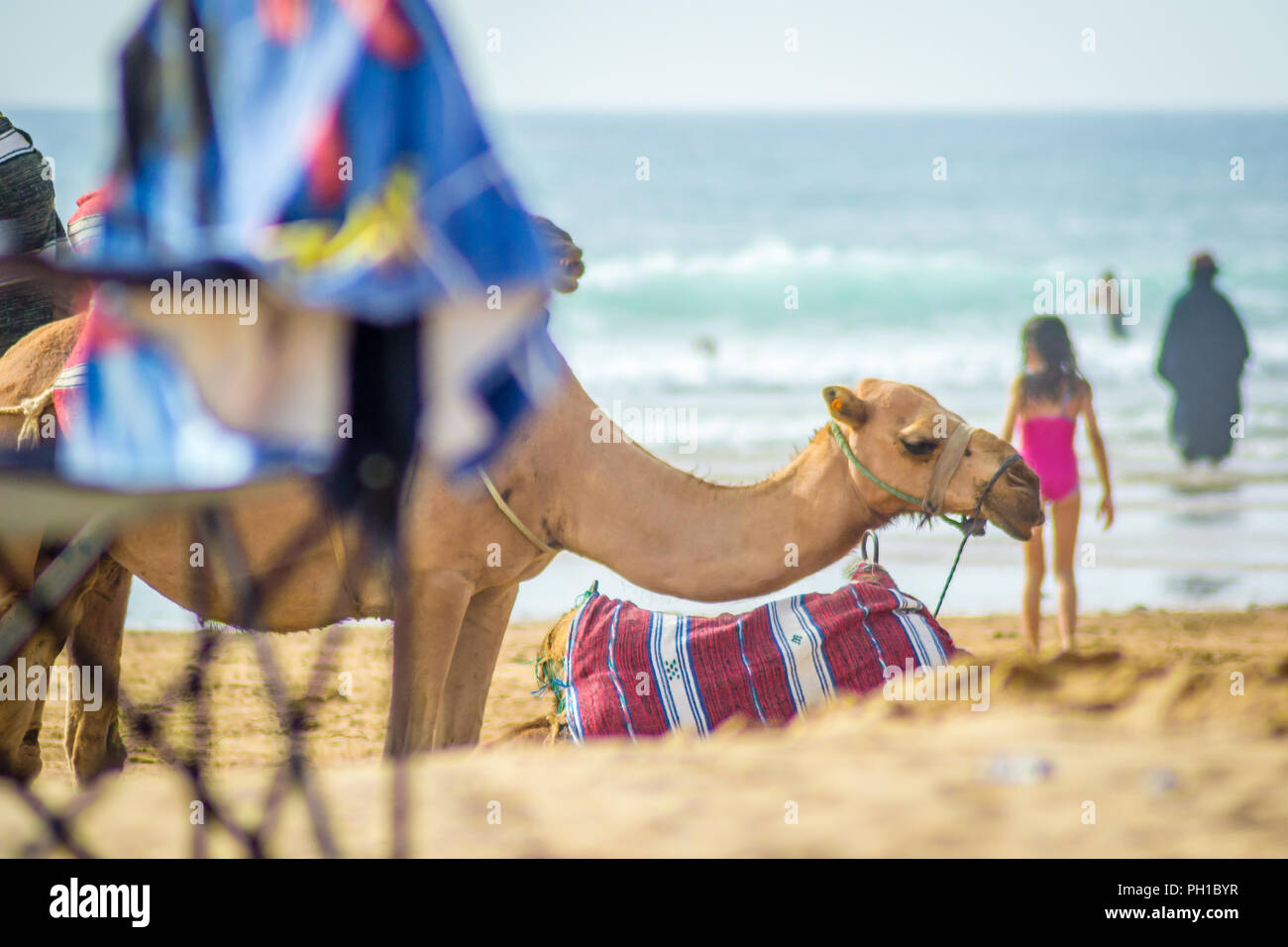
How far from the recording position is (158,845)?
9.40 feet

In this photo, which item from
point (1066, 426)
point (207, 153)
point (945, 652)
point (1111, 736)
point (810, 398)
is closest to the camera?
point (207, 153)

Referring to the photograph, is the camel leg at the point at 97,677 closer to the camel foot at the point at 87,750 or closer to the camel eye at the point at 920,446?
the camel foot at the point at 87,750

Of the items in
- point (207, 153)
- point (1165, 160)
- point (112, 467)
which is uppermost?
point (1165, 160)

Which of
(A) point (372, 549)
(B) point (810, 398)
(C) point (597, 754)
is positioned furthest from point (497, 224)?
(B) point (810, 398)

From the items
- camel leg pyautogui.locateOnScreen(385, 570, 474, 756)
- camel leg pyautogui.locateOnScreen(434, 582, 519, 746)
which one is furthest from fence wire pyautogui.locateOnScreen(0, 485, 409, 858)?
camel leg pyautogui.locateOnScreen(434, 582, 519, 746)

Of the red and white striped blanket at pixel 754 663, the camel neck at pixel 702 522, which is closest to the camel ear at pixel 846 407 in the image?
the camel neck at pixel 702 522

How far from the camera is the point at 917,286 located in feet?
106

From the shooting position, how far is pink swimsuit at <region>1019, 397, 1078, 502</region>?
768 cm

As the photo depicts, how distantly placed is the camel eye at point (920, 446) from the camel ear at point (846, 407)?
164 millimetres

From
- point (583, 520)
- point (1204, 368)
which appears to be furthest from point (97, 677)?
point (1204, 368)

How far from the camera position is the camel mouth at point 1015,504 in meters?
4.35

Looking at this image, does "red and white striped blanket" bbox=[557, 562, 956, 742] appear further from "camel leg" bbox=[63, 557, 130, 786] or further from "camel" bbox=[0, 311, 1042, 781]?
"camel leg" bbox=[63, 557, 130, 786]
